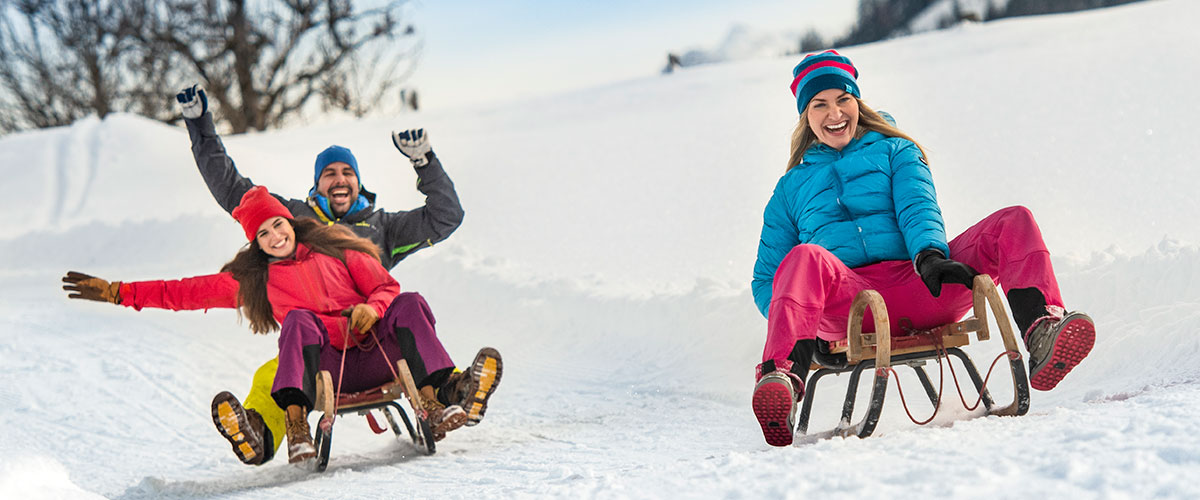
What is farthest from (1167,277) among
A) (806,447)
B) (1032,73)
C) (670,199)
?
(1032,73)

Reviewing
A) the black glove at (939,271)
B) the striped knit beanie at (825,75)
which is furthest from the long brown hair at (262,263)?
the black glove at (939,271)

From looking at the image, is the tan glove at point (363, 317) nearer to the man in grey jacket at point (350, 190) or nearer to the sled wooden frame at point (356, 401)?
the sled wooden frame at point (356, 401)

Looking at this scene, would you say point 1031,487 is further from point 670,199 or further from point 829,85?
point 670,199

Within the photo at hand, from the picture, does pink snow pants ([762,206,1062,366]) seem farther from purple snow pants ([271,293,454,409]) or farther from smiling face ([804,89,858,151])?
purple snow pants ([271,293,454,409])

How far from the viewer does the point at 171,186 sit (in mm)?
11484

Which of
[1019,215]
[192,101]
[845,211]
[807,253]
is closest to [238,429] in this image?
[192,101]

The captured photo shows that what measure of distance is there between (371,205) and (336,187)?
0.63 ft

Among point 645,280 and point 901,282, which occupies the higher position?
point 645,280

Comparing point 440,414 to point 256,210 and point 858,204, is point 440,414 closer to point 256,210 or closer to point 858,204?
point 256,210

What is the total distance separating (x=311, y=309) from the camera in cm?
378

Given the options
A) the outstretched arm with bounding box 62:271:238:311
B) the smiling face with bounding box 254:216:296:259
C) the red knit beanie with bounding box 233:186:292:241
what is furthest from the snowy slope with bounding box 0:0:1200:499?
the red knit beanie with bounding box 233:186:292:241

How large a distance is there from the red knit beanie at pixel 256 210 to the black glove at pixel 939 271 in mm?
2362

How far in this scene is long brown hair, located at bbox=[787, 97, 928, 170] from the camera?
3156 millimetres

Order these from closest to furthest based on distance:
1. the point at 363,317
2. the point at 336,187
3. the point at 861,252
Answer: the point at 861,252 < the point at 363,317 < the point at 336,187
